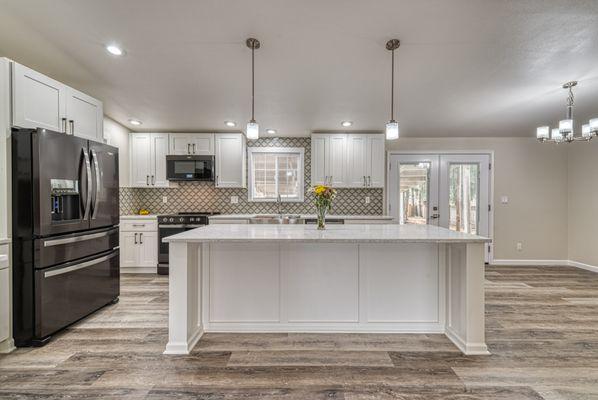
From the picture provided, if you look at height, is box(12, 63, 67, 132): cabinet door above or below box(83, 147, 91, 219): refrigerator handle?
above

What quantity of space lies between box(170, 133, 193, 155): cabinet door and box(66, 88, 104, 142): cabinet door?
1.78 m

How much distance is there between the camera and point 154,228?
4629 millimetres

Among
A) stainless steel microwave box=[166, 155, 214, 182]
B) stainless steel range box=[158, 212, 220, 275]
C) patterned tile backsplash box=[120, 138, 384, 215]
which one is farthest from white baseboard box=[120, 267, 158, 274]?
stainless steel microwave box=[166, 155, 214, 182]

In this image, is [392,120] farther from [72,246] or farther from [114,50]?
[72,246]

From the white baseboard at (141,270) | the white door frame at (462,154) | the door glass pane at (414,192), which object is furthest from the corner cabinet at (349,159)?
the white baseboard at (141,270)

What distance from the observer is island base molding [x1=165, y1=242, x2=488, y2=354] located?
2.54m

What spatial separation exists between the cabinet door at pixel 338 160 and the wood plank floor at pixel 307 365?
2845 mm

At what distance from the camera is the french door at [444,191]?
17.3ft

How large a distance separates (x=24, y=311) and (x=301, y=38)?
119 inches

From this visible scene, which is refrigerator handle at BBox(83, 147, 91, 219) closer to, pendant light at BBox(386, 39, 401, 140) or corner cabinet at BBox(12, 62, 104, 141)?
corner cabinet at BBox(12, 62, 104, 141)

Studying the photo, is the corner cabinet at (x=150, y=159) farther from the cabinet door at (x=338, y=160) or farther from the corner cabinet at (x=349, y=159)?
the cabinet door at (x=338, y=160)

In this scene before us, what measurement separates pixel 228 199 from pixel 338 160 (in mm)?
2078

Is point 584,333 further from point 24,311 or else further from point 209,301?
point 24,311

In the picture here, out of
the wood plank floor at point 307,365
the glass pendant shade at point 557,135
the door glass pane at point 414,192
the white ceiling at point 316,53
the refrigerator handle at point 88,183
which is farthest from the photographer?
the door glass pane at point 414,192
